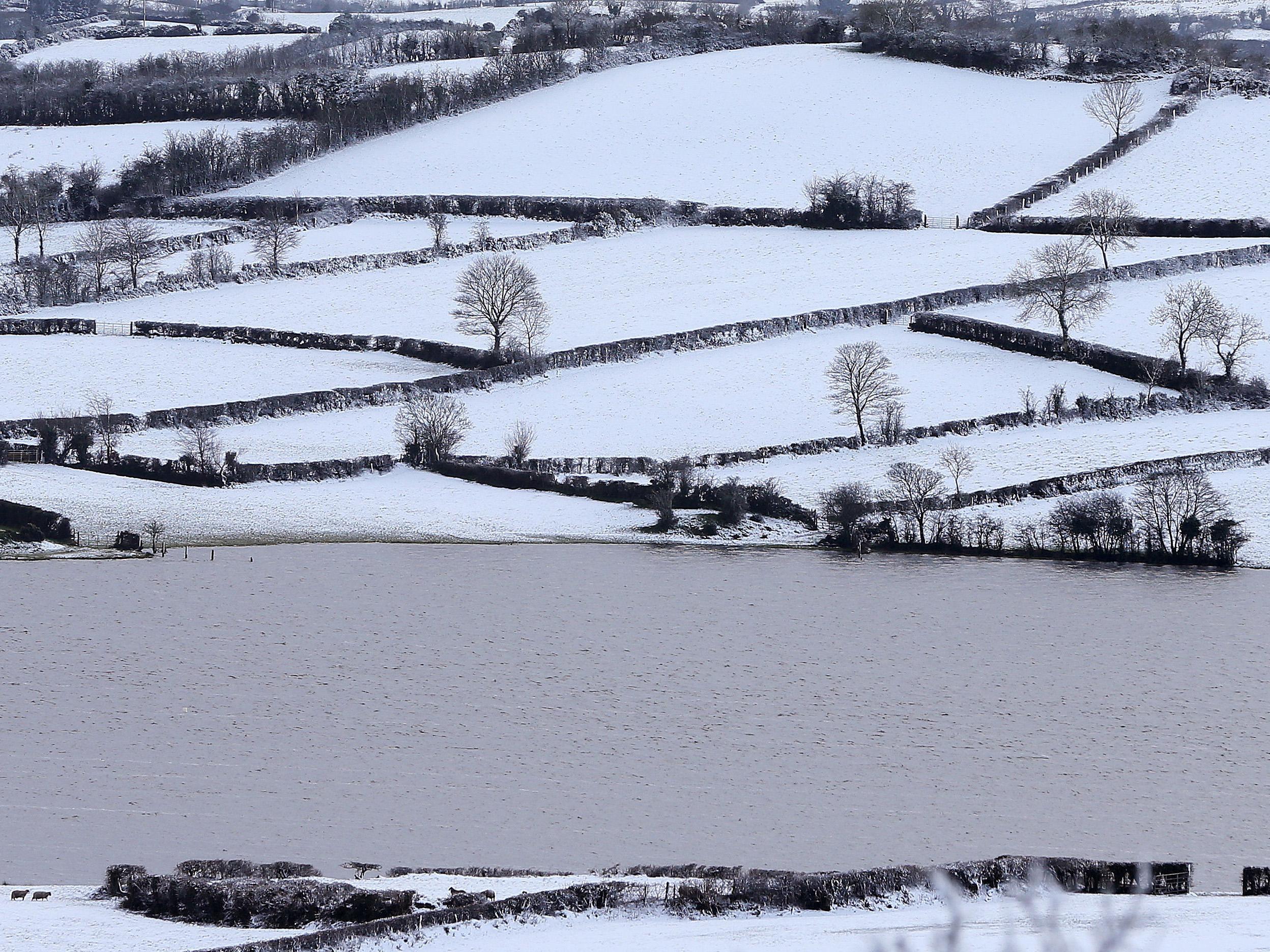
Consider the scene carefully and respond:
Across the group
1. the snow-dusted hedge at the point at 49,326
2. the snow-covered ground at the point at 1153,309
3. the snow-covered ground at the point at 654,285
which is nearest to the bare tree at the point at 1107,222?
the snow-covered ground at the point at 654,285

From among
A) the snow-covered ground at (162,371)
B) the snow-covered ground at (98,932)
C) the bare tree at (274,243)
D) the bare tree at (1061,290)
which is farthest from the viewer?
the bare tree at (274,243)

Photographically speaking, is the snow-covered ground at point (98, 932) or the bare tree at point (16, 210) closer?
the snow-covered ground at point (98, 932)

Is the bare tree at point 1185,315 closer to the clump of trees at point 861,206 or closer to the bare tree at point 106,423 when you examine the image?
the clump of trees at point 861,206

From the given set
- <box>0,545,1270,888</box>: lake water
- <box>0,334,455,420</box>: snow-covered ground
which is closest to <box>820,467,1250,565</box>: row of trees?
<box>0,545,1270,888</box>: lake water

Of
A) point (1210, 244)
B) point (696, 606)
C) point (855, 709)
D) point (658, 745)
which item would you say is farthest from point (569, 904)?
point (1210, 244)

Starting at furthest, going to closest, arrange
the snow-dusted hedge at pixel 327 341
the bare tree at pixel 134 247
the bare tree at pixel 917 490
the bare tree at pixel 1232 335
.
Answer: the bare tree at pixel 134 247, the snow-dusted hedge at pixel 327 341, the bare tree at pixel 1232 335, the bare tree at pixel 917 490

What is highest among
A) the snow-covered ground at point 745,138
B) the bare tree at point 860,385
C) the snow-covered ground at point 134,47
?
the snow-covered ground at point 134,47

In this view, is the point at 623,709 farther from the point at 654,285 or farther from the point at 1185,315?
the point at 654,285

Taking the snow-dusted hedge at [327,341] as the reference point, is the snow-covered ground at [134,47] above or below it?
above
